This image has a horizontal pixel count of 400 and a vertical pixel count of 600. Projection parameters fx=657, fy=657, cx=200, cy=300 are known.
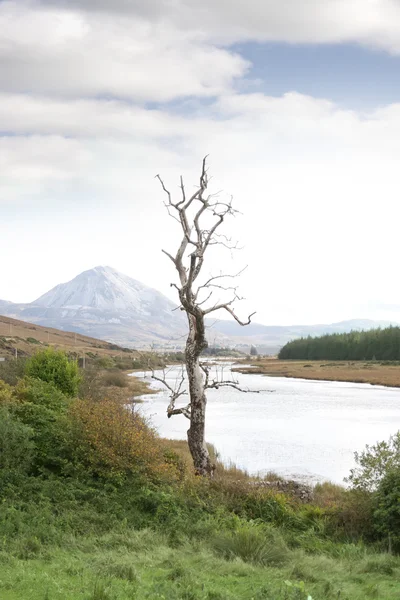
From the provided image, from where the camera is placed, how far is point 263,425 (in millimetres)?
37531

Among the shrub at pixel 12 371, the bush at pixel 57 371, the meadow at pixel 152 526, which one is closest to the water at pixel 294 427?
the bush at pixel 57 371

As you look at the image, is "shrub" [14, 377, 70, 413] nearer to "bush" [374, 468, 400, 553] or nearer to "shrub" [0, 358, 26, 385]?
→ "bush" [374, 468, 400, 553]

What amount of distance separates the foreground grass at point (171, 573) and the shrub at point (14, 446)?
397cm

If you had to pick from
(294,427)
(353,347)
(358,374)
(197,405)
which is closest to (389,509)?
(197,405)

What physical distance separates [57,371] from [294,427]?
14244mm

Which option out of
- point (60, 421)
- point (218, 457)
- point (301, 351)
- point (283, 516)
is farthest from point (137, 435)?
point (301, 351)

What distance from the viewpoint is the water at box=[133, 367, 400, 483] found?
1018 inches

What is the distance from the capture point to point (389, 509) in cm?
1259

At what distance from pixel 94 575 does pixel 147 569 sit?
0.99 meters

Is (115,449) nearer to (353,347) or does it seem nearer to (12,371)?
(12,371)

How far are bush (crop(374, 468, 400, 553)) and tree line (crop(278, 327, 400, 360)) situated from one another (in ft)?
333

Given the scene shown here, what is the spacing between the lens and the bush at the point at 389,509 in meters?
12.5

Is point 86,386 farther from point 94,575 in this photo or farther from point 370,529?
point 94,575

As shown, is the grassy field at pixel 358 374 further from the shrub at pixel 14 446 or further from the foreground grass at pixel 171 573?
the foreground grass at pixel 171 573
